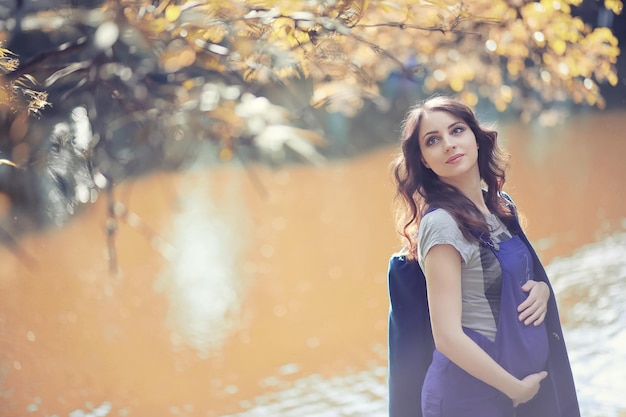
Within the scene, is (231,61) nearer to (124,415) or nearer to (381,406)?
(381,406)

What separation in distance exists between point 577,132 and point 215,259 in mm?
5766

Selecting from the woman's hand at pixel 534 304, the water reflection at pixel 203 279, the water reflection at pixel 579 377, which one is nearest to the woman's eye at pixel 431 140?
the woman's hand at pixel 534 304

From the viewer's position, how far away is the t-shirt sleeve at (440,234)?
1428 millimetres

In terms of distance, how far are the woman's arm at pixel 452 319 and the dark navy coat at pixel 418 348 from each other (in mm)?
144

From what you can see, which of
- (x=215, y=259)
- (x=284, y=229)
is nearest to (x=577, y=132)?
(x=284, y=229)

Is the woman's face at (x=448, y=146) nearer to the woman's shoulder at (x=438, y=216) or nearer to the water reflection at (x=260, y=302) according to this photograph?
the woman's shoulder at (x=438, y=216)

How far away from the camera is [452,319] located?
4.65 ft

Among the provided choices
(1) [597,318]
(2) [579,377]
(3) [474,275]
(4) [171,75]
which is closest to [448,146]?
(3) [474,275]

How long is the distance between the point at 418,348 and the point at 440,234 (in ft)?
0.95

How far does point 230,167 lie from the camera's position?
12594 mm

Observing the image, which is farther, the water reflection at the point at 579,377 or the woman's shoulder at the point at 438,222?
the water reflection at the point at 579,377

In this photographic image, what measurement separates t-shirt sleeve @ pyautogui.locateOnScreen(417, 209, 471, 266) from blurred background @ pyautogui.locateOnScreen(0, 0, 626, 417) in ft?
0.95

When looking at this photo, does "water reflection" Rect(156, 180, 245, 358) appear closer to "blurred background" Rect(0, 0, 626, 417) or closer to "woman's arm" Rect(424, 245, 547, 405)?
"blurred background" Rect(0, 0, 626, 417)

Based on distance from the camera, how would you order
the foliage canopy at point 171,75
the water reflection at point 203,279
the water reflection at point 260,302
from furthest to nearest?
1. the water reflection at point 203,279
2. the water reflection at point 260,302
3. the foliage canopy at point 171,75
